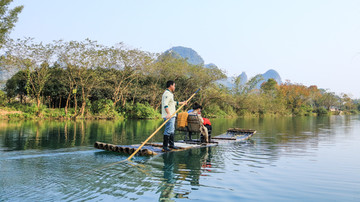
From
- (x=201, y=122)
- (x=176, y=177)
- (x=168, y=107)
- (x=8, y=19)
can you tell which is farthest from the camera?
(x=8, y=19)

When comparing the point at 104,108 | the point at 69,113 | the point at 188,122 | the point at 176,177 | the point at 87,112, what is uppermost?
the point at 104,108

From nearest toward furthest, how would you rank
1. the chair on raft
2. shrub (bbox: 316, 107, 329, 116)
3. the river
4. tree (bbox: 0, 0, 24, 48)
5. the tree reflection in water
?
the river → the tree reflection in water → the chair on raft → tree (bbox: 0, 0, 24, 48) → shrub (bbox: 316, 107, 329, 116)

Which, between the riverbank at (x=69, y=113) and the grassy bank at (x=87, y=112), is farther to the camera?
the grassy bank at (x=87, y=112)

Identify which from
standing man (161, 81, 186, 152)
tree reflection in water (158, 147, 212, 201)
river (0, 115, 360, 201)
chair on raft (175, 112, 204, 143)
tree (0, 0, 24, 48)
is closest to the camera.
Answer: river (0, 115, 360, 201)

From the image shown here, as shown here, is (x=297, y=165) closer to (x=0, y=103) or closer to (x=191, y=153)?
(x=191, y=153)

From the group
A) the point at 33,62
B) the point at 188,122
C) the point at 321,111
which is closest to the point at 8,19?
the point at 33,62

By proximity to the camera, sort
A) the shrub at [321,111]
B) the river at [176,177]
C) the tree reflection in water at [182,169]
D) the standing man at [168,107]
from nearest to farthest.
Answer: the river at [176,177] < the tree reflection in water at [182,169] < the standing man at [168,107] < the shrub at [321,111]

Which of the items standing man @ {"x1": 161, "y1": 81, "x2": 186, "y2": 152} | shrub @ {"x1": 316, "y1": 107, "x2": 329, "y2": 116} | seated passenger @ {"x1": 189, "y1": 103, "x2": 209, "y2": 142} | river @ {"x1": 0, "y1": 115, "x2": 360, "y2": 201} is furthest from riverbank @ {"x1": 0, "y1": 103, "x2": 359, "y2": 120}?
shrub @ {"x1": 316, "y1": 107, "x2": 329, "y2": 116}

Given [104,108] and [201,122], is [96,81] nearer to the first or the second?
[104,108]

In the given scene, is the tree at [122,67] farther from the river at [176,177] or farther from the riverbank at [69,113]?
the river at [176,177]

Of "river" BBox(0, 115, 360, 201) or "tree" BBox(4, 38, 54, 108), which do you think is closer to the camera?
"river" BBox(0, 115, 360, 201)

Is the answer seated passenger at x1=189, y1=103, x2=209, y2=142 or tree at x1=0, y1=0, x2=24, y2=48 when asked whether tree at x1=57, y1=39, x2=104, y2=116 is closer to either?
tree at x1=0, y1=0, x2=24, y2=48

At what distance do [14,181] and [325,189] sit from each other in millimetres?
6249

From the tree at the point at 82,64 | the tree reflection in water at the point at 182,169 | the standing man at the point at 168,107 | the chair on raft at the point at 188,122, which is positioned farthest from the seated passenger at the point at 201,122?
the tree at the point at 82,64
